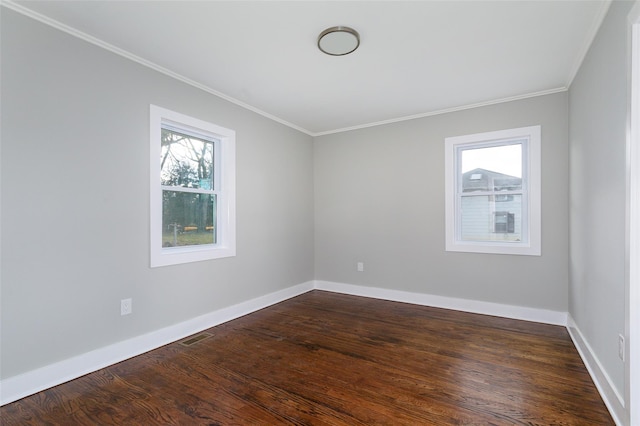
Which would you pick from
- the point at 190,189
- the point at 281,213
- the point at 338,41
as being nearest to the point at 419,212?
the point at 281,213

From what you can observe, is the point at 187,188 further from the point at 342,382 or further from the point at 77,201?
the point at 342,382

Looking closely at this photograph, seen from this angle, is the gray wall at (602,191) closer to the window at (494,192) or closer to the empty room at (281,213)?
the empty room at (281,213)

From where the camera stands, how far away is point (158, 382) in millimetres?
2203

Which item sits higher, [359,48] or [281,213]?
[359,48]

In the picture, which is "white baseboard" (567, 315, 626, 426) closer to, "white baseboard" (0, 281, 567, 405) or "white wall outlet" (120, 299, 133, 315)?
"white baseboard" (0, 281, 567, 405)

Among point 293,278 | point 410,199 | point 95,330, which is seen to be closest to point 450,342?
point 410,199

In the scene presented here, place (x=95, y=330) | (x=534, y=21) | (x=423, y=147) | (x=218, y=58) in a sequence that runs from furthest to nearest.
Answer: (x=423, y=147)
(x=218, y=58)
(x=95, y=330)
(x=534, y=21)

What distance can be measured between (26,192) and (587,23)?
407cm

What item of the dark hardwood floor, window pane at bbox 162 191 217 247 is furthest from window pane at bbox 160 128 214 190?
the dark hardwood floor

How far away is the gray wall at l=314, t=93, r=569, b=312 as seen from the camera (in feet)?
11.0

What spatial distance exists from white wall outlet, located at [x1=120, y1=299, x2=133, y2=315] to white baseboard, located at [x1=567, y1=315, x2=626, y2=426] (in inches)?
134

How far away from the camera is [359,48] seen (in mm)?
2508

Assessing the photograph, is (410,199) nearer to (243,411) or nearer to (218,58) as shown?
(218,58)

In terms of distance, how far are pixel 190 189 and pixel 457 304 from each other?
3462mm
